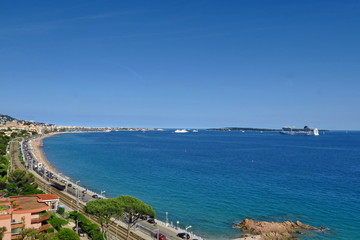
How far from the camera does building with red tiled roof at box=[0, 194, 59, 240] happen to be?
2544cm

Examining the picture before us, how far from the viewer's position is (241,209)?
51875 millimetres

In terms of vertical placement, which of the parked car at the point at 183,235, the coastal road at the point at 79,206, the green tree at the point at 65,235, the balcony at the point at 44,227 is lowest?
the parked car at the point at 183,235

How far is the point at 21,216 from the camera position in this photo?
29172 millimetres

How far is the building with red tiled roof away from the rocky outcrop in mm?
26530

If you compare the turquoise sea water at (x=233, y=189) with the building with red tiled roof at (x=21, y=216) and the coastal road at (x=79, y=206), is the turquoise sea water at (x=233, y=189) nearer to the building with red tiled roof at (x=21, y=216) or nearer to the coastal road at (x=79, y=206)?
the coastal road at (x=79, y=206)

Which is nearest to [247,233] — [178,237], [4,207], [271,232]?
[271,232]

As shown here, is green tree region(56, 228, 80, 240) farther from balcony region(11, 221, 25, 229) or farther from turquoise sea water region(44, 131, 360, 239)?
turquoise sea water region(44, 131, 360, 239)

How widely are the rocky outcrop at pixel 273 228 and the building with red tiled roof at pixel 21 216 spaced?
2653cm

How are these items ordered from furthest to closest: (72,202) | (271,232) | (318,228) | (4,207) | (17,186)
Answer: (72,202) → (17,186) → (318,228) → (271,232) → (4,207)

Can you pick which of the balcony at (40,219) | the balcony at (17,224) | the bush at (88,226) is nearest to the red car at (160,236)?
the bush at (88,226)

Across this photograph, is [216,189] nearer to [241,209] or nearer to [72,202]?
[241,209]

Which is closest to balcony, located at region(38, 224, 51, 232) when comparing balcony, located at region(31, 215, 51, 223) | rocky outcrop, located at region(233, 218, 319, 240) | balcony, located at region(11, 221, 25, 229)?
balcony, located at region(31, 215, 51, 223)

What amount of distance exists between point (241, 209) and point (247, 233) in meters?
11.3

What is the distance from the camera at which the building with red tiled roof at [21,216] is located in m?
25.4
